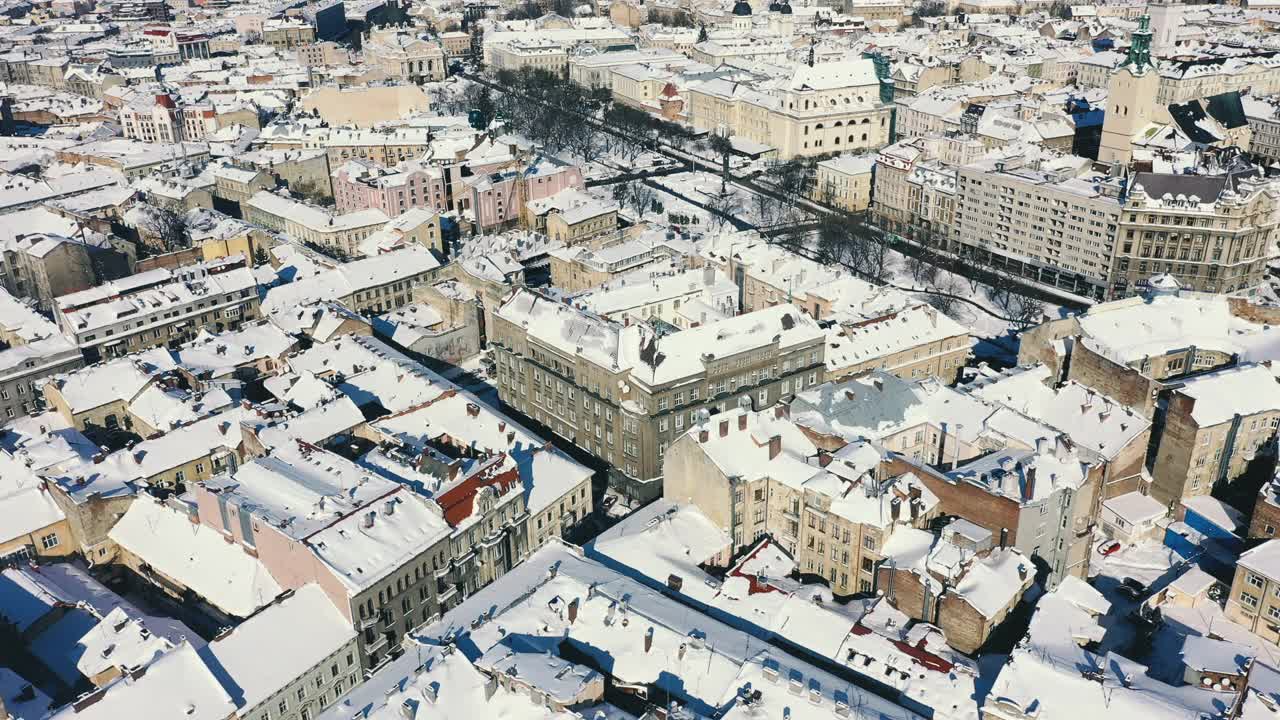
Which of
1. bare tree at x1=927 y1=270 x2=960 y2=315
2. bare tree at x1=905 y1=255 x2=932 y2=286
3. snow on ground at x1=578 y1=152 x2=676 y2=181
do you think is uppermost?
snow on ground at x1=578 y1=152 x2=676 y2=181

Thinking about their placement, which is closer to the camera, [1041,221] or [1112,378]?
[1112,378]

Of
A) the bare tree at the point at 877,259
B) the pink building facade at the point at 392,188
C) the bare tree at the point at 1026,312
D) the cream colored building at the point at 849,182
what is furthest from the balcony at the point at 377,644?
the cream colored building at the point at 849,182

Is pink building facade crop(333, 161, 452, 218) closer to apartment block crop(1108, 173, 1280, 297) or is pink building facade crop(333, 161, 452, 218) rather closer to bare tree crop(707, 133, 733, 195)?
bare tree crop(707, 133, 733, 195)

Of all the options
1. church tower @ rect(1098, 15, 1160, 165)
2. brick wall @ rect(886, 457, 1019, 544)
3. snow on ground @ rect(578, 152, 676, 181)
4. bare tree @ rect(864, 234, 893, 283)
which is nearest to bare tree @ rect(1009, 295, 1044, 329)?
bare tree @ rect(864, 234, 893, 283)

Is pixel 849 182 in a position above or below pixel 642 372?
below

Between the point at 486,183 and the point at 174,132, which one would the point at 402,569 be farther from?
the point at 174,132

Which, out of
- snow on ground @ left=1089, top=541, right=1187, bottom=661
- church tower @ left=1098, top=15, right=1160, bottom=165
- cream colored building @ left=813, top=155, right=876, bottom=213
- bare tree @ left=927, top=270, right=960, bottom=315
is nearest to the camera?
snow on ground @ left=1089, top=541, right=1187, bottom=661

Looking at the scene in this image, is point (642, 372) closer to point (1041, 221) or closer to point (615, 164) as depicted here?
point (1041, 221)

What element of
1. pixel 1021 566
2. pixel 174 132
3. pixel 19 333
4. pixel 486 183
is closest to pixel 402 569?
pixel 1021 566

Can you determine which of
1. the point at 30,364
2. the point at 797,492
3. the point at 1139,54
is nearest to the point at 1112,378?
the point at 797,492
